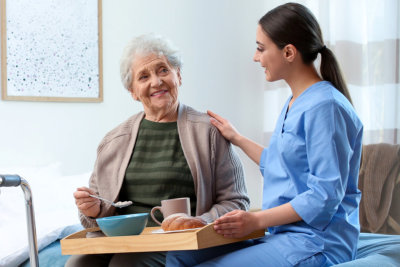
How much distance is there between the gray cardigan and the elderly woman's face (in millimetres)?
79

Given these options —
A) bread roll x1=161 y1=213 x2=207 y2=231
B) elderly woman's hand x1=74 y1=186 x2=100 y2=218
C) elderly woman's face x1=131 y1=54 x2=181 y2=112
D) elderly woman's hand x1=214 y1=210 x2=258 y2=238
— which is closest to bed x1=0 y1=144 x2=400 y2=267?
elderly woman's hand x1=74 y1=186 x2=100 y2=218

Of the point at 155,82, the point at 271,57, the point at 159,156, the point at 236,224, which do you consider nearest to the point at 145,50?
the point at 155,82

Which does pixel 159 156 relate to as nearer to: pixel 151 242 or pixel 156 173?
pixel 156 173

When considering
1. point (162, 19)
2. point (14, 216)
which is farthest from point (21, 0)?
point (14, 216)

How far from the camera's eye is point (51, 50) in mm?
3062

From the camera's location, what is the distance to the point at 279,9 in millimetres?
1627

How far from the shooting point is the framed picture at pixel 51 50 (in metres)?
2.93

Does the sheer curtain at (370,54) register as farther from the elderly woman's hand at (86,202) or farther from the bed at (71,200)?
the elderly woman's hand at (86,202)

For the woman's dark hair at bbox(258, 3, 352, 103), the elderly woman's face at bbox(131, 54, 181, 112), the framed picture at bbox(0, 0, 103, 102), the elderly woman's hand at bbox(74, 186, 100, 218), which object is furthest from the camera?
the framed picture at bbox(0, 0, 103, 102)

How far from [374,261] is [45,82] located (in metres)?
2.10

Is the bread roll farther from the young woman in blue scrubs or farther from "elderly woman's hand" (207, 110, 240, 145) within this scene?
"elderly woman's hand" (207, 110, 240, 145)

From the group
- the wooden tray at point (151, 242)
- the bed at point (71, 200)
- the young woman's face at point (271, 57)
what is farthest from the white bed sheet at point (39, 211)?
the young woman's face at point (271, 57)

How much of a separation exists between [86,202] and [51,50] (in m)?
1.51

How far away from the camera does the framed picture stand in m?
2.93
